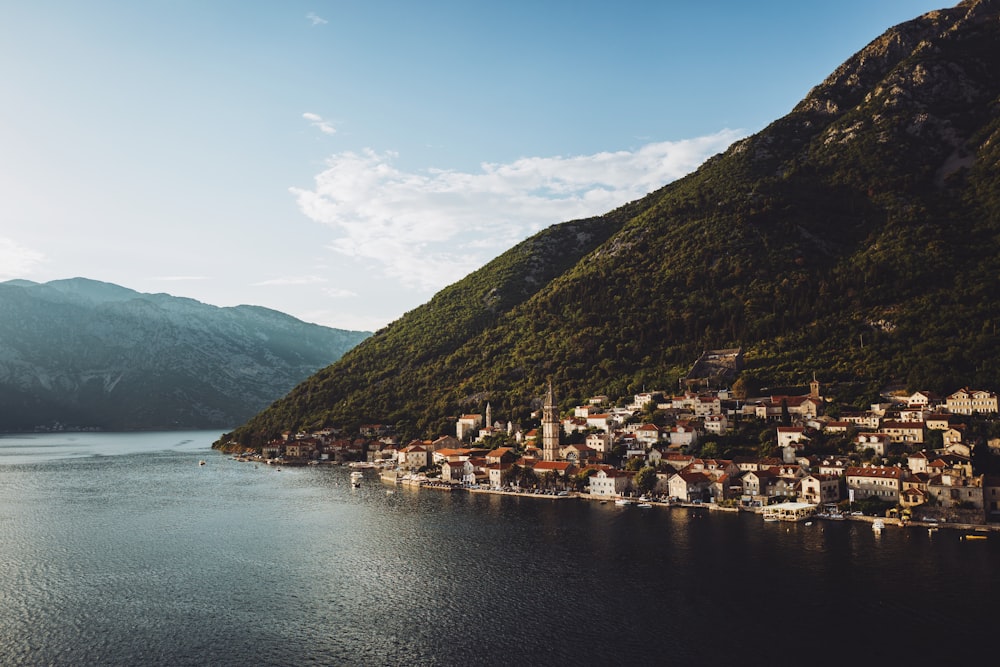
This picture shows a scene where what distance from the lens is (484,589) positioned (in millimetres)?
50125

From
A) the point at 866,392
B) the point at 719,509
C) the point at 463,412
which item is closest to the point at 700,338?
the point at 866,392

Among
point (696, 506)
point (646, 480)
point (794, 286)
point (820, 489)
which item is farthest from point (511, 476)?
point (794, 286)

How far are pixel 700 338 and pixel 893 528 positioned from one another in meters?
75.5

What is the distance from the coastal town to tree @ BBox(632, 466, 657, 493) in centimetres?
13

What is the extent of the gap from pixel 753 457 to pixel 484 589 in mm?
51918

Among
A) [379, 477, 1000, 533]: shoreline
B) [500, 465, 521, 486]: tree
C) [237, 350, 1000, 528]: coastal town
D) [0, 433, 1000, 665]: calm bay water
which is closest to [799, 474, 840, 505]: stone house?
[237, 350, 1000, 528]: coastal town

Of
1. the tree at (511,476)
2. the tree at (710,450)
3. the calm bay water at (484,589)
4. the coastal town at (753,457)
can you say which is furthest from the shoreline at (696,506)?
the tree at (710,450)

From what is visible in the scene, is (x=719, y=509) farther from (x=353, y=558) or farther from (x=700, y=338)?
(x=700, y=338)

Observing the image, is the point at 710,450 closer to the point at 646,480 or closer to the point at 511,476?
the point at 646,480

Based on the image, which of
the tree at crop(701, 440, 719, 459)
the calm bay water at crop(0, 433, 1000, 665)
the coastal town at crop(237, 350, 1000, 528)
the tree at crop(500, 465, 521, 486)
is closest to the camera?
the calm bay water at crop(0, 433, 1000, 665)

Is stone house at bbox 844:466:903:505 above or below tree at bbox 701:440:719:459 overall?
below

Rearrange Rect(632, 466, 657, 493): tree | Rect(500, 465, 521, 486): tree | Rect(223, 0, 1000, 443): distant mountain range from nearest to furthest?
Rect(632, 466, 657, 493): tree
Rect(500, 465, 521, 486): tree
Rect(223, 0, 1000, 443): distant mountain range

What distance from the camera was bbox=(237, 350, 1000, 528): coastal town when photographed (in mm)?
70062

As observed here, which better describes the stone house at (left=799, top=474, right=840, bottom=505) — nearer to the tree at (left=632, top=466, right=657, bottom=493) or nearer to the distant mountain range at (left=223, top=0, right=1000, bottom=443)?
the tree at (left=632, top=466, right=657, bottom=493)
